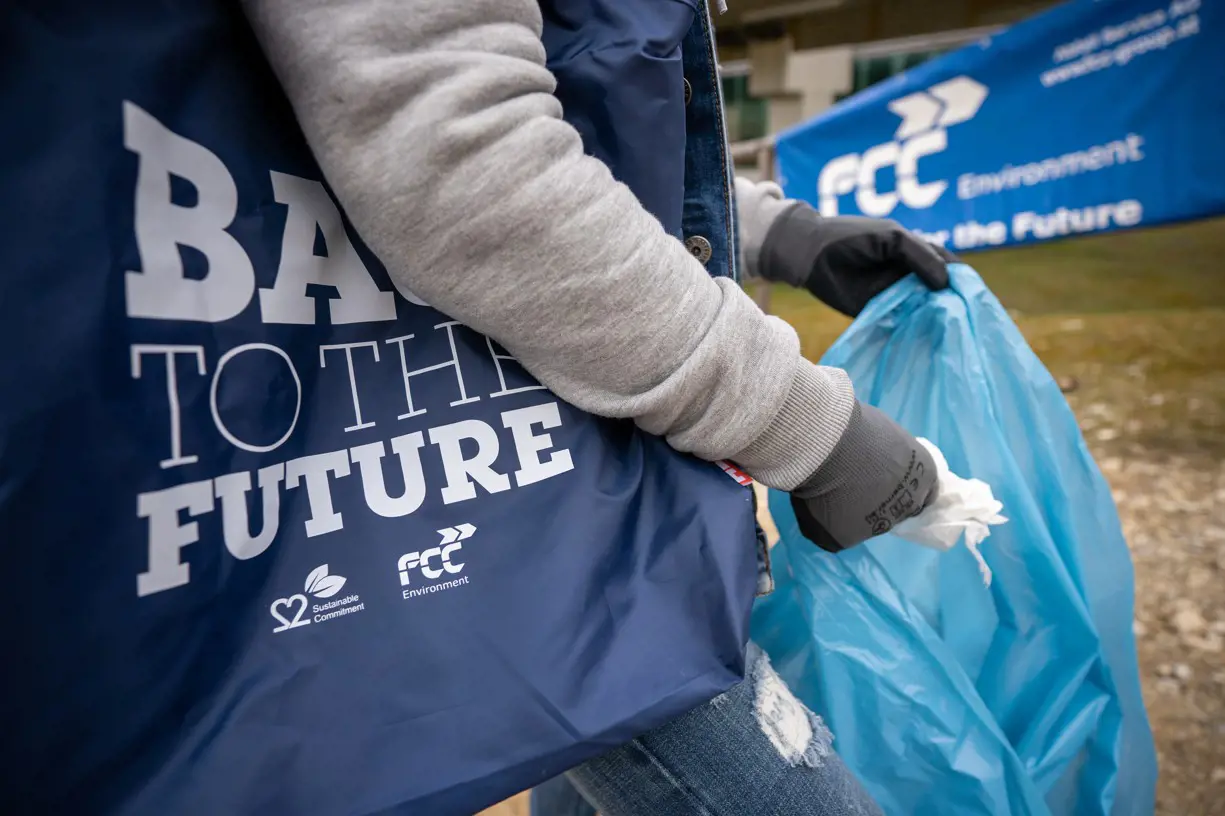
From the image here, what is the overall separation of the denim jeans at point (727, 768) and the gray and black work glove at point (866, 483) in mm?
145

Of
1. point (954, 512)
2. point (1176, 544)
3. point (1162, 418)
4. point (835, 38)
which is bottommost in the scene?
point (1176, 544)

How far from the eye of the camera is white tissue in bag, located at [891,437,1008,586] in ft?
1.97

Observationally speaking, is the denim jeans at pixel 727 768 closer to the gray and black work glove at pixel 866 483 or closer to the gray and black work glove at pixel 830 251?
the gray and black work glove at pixel 866 483

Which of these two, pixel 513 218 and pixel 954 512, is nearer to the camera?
pixel 513 218

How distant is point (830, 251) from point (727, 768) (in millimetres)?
615

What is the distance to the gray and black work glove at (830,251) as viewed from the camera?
77cm

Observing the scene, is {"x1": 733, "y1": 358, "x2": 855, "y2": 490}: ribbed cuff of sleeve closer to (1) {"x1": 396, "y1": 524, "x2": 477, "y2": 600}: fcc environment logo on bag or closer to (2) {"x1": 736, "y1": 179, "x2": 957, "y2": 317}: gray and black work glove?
(1) {"x1": 396, "y1": 524, "x2": 477, "y2": 600}: fcc environment logo on bag

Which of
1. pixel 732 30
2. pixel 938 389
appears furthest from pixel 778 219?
pixel 732 30

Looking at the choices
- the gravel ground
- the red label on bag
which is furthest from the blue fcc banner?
the red label on bag

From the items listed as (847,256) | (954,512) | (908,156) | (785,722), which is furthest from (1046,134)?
(785,722)

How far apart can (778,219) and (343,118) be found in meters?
0.67

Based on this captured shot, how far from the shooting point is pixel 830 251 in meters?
0.83

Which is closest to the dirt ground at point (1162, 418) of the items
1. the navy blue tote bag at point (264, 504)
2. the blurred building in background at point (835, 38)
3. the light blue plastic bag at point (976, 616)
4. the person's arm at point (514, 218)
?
the light blue plastic bag at point (976, 616)

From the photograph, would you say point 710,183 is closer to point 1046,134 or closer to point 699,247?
point 699,247
